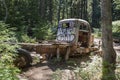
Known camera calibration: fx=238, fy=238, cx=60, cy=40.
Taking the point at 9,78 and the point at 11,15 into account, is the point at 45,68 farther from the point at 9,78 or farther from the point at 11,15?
the point at 11,15

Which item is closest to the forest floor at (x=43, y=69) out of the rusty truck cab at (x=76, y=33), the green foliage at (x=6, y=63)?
the rusty truck cab at (x=76, y=33)

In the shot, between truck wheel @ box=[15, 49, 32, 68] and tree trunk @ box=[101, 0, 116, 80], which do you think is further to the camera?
truck wheel @ box=[15, 49, 32, 68]

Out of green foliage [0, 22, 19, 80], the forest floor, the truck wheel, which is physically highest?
green foliage [0, 22, 19, 80]

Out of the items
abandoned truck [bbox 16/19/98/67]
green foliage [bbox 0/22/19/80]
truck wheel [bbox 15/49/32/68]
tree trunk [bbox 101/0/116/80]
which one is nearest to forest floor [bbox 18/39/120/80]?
truck wheel [bbox 15/49/32/68]

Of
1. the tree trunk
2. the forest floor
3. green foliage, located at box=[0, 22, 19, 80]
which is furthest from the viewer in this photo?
the forest floor

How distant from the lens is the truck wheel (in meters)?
9.84

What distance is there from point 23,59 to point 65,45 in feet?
9.20

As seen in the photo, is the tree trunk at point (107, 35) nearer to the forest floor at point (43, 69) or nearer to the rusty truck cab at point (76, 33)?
the forest floor at point (43, 69)

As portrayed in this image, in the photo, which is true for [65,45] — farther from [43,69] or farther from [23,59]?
[23,59]

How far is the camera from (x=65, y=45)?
12.0m

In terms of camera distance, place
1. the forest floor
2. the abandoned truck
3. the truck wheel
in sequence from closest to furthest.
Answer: the forest floor
the truck wheel
the abandoned truck

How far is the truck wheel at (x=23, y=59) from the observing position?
9.84 metres

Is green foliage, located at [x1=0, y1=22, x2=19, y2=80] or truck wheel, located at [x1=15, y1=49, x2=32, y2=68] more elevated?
green foliage, located at [x1=0, y1=22, x2=19, y2=80]

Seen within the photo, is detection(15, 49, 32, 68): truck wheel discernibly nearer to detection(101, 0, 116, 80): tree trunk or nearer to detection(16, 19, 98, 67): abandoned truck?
detection(16, 19, 98, 67): abandoned truck
